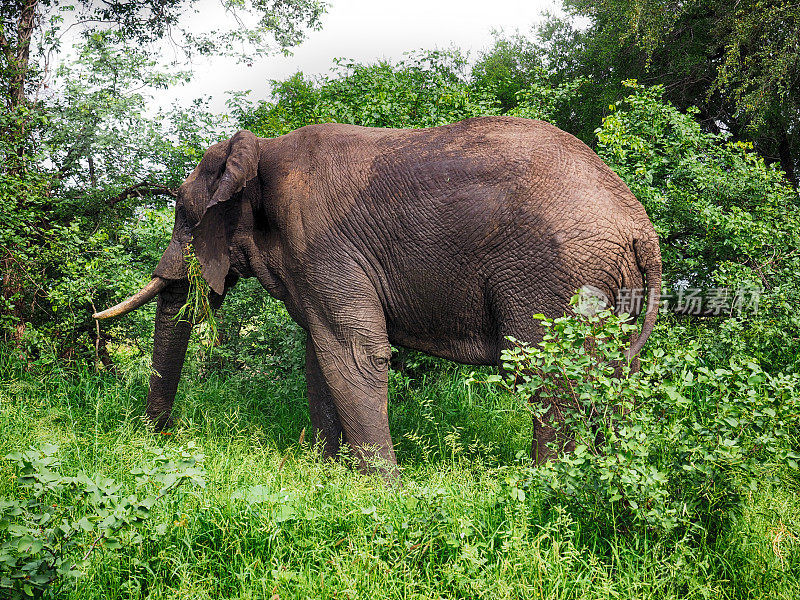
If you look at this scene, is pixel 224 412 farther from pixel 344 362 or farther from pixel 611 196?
pixel 611 196

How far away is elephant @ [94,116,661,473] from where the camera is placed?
4.52 meters

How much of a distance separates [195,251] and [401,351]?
2.96 meters

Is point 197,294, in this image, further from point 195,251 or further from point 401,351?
point 401,351

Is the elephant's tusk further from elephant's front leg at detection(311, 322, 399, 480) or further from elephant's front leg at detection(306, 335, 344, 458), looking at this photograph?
elephant's front leg at detection(311, 322, 399, 480)

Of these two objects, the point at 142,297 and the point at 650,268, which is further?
the point at 142,297

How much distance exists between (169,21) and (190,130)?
331cm

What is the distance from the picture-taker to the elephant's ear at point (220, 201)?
523 cm

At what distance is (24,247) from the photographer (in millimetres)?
7602

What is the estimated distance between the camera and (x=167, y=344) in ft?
19.4

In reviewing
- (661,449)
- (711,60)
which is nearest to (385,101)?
(661,449)

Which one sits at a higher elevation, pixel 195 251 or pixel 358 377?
pixel 195 251

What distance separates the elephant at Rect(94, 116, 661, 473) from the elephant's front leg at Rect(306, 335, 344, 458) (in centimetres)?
75

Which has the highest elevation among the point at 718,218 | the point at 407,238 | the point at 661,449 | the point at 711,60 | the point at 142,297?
the point at 711,60

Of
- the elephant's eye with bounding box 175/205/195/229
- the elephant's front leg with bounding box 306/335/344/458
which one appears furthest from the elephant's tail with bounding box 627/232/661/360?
the elephant's eye with bounding box 175/205/195/229
